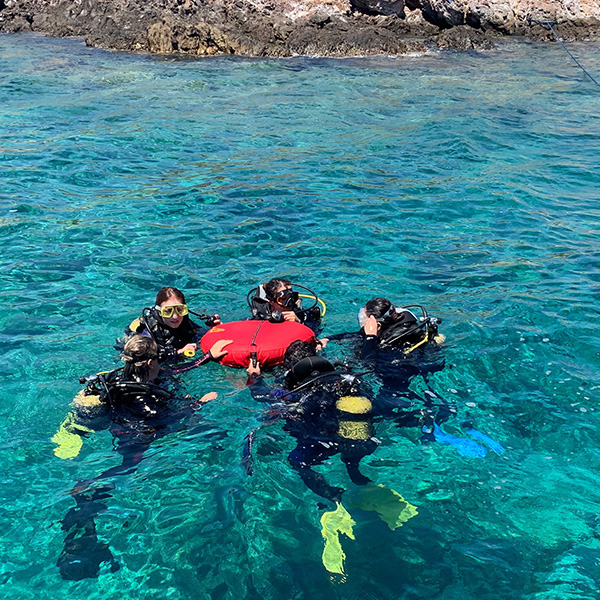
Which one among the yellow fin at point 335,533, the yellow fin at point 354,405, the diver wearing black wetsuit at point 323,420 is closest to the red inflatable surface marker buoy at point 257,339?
the diver wearing black wetsuit at point 323,420

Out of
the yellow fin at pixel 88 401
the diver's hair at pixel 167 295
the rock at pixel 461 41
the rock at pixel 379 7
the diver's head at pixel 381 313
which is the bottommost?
the yellow fin at pixel 88 401

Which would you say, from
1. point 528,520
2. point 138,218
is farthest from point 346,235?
point 528,520

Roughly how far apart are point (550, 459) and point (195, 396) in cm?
331

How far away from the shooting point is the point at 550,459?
5418mm

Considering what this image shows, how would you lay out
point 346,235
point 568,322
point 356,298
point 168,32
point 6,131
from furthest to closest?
point 168,32, point 6,131, point 346,235, point 356,298, point 568,322

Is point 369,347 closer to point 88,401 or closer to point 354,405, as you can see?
point 354,405

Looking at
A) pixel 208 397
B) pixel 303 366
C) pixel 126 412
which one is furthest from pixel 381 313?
pixel 126 412

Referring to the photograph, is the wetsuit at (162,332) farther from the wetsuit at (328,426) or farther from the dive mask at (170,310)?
the wetsuit at (328,426)

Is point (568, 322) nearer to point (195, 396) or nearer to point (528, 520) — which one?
point (528, 520)

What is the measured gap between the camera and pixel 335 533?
179 inches

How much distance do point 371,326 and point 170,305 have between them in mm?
2037

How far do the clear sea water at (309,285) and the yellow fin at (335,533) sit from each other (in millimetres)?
79

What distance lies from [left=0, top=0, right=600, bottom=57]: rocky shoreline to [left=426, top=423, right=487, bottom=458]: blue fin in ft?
72.2

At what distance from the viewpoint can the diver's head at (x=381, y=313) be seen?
253 inches
